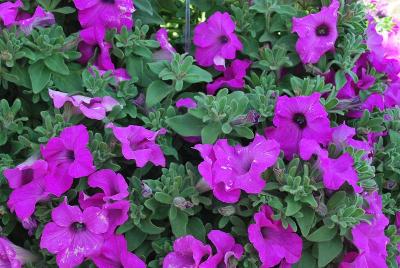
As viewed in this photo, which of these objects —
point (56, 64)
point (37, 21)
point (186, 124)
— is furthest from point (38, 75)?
point (186, 124)

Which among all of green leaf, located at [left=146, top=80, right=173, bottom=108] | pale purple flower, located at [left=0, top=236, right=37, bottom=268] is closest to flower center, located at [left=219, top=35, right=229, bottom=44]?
green leaf, located at [left=146, top=80, right=173, bottom=108]

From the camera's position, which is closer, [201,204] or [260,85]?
[201,204]

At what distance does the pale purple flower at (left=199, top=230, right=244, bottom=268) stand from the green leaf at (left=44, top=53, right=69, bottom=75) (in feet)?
1.95

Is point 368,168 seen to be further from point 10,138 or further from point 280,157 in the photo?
point 10,138

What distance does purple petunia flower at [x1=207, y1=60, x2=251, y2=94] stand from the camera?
1608 millimetres

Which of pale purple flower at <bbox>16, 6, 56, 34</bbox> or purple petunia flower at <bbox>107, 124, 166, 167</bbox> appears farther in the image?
pale purple flower at <bbox>16, 6, 56, 34</bbox>

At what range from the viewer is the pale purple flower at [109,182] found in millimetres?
1266

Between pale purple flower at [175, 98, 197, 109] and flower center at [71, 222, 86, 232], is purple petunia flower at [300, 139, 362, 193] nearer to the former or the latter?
pale purple flower at [175, 98, 197, 109]

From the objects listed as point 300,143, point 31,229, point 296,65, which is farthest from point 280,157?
→ point 31,229

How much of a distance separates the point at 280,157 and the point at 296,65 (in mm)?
453

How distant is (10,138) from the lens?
4.78 ft

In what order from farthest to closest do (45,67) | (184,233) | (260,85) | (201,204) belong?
(260,85), (45,67), (201,204), (184,233)

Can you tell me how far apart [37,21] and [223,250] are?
82cm

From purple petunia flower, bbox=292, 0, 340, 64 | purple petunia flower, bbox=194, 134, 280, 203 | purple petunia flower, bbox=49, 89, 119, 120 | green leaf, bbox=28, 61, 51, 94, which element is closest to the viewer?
purple petunia flower, bbox=194, 134, 280, 203
